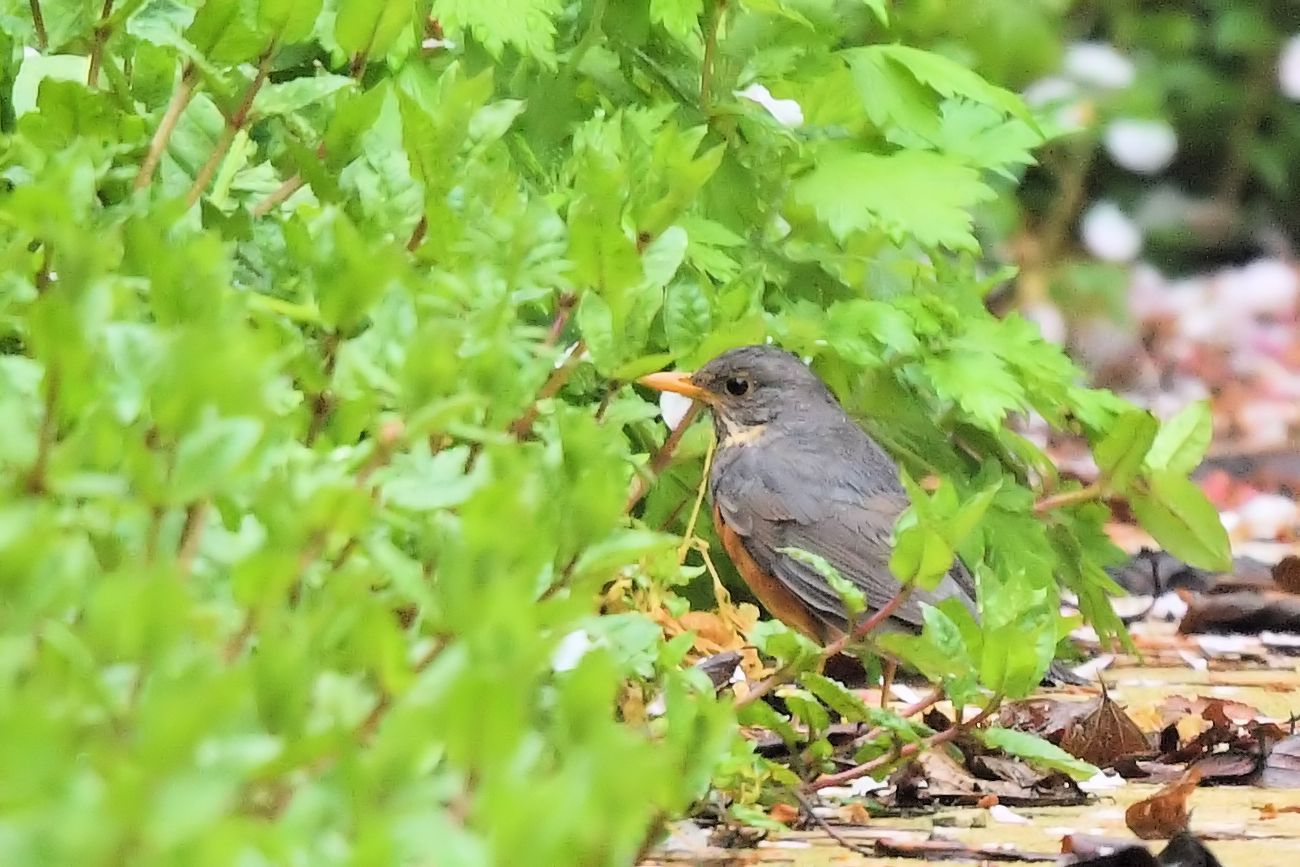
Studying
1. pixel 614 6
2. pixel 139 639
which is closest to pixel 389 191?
pixel 139 639

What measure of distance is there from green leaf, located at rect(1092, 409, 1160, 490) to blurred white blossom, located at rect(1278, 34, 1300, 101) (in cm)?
745

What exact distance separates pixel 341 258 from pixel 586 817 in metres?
0.68

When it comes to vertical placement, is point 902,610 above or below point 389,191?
below

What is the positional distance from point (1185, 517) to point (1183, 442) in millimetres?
154

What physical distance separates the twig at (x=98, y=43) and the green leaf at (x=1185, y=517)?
2.14 meters

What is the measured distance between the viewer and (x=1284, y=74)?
10.7 metres

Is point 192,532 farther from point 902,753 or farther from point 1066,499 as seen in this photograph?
point 1066,499

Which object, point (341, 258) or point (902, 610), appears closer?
point (341, 258)

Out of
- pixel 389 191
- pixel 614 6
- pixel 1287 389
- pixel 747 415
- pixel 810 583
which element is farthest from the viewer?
pixel 1287 389

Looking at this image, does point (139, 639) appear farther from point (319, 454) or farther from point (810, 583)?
point (810, 583)

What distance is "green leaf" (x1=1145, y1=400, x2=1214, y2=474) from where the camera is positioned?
3824 mm

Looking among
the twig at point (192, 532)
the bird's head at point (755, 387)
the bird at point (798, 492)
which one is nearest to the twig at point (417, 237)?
the twig at point (192, 532)

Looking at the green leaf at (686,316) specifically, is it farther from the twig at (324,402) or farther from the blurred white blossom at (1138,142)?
the blurred white blossom at (1138,142)

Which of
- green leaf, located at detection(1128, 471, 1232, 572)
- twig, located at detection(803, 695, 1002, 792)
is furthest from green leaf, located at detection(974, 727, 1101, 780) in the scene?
green leaf, located at detection(1128, 471, 1232, 572)
